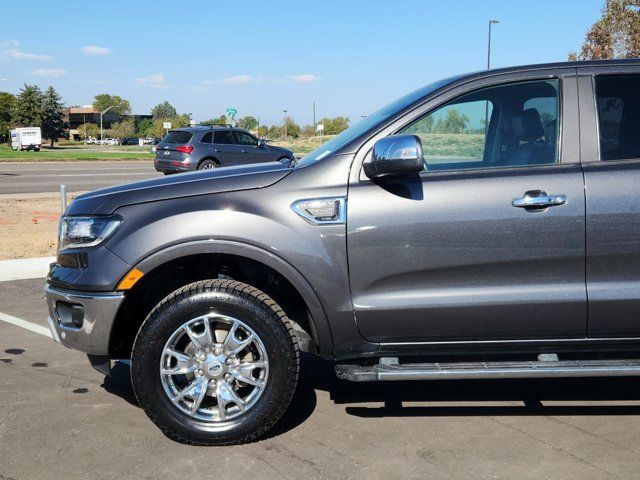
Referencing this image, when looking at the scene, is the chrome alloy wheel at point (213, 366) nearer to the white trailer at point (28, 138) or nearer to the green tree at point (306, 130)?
the white trailer at point (28, 138)

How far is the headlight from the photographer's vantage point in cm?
372

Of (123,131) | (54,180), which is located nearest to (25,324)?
(54,180)

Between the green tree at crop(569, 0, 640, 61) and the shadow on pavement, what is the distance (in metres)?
19.4

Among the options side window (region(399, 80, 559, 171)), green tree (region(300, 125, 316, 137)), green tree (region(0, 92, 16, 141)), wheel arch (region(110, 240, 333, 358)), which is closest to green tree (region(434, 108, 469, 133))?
side window (region(399, 80, 559, 171))

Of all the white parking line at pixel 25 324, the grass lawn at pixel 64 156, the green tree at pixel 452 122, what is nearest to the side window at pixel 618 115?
the green tree at pixel 452 122

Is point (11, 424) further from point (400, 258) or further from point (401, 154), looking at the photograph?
point (401, 154)

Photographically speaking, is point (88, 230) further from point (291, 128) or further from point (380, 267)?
point (291, 128)

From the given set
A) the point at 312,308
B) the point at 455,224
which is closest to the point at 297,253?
the point at 312,308

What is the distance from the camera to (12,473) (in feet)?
11.2

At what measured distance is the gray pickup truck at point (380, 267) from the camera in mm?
3604

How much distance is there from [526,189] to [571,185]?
228 millimetres

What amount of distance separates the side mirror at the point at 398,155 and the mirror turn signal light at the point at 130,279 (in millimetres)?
1314

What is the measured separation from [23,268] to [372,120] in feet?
18.5

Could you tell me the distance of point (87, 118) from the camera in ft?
519
